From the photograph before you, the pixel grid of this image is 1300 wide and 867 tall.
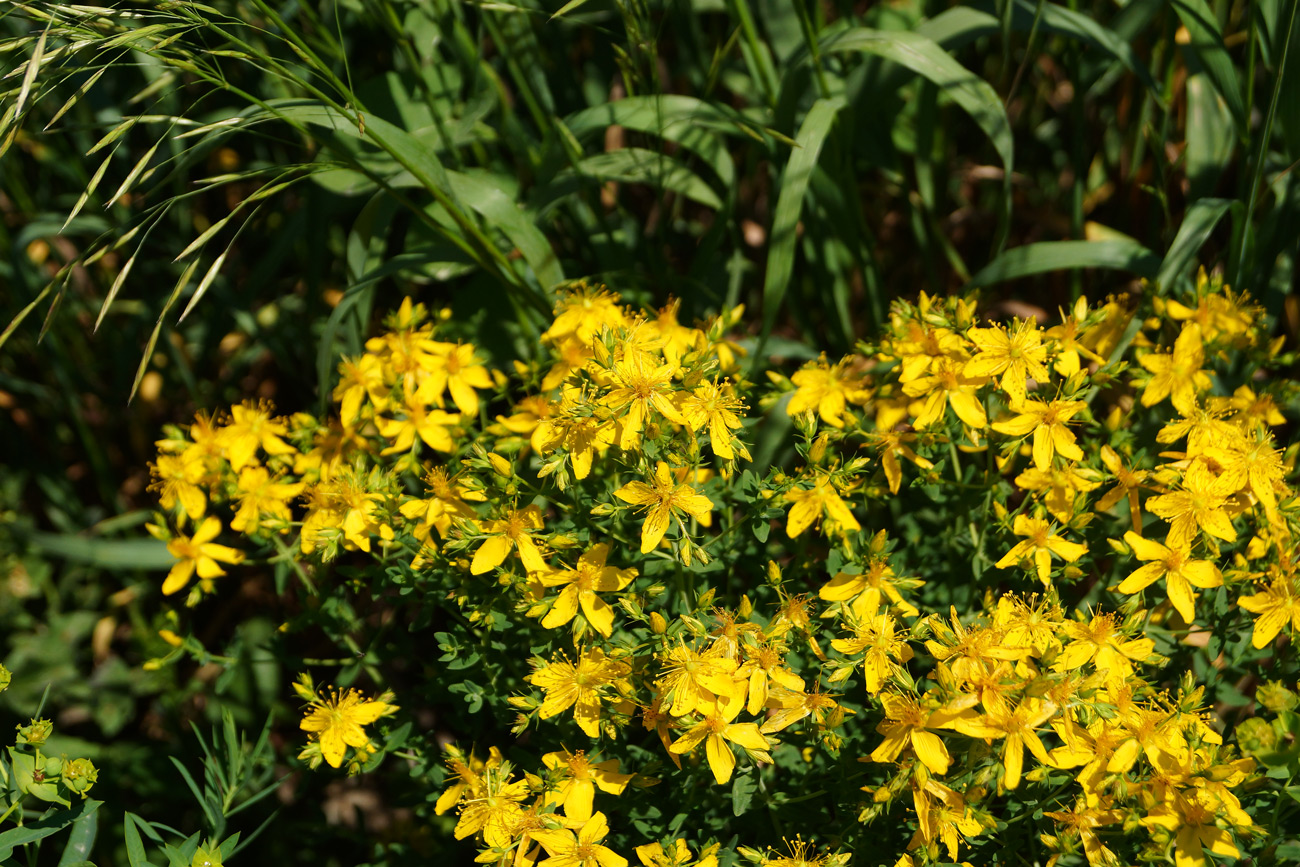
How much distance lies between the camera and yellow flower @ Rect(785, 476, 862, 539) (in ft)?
5.49

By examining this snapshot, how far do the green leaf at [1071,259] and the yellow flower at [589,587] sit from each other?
120 cm

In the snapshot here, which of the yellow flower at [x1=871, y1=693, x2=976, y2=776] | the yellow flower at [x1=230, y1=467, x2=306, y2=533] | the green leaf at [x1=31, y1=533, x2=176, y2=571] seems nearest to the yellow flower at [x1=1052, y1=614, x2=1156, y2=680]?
the yellow flower at [x1=871, y1=693, x2=976, y2=776]

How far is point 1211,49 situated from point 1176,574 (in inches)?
50.2

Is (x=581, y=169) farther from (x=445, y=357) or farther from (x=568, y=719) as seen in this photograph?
(x=568, y=719)

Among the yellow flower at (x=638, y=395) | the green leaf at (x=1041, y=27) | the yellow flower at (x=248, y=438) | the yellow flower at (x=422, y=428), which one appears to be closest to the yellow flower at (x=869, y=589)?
the yellow flower at (x=638, y=395)

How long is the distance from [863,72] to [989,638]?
4.65 feet

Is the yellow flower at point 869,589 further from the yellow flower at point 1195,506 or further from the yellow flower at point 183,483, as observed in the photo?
the yellow flower at point 183,483

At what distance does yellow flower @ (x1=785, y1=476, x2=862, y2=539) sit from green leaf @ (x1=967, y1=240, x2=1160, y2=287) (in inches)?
33.1

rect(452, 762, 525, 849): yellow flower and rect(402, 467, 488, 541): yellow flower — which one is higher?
rect(402, 467, 488, 541): yellow flower

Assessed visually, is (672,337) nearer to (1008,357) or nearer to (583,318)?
(583,318)

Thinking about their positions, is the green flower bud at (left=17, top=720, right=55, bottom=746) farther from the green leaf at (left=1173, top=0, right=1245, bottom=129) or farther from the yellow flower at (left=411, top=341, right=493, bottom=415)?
the green leaf at (left=1173, top=0, right=1245, bottom=129)

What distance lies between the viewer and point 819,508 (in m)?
1.70

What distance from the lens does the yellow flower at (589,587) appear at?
5.00ft

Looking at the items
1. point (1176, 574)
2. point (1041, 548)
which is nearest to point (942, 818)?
point (1041, 548)
